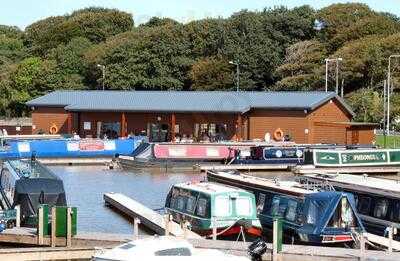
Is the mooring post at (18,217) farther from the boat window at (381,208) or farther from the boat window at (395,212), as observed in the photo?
the boat window at (395,212)

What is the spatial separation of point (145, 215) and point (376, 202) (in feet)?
25.8

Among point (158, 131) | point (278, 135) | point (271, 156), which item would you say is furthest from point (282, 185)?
point (158, 131)

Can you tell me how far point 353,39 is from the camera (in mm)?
95625

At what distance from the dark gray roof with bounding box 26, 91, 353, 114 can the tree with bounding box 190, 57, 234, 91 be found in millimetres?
24643

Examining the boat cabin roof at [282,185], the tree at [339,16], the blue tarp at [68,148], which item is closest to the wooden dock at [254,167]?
the blue tarp at [68,148]

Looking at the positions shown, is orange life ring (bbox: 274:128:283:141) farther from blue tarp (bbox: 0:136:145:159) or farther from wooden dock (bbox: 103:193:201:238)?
wooden dock (bbox: 103:193:201:238)

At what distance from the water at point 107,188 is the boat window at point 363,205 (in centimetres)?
774

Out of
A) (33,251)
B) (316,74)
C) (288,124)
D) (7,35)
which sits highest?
(7,35)

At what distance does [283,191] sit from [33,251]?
28.2ft

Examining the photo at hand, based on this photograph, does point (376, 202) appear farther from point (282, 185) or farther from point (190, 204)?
point (190, 204)

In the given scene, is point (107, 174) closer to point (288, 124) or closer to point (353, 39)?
point (288, 124)

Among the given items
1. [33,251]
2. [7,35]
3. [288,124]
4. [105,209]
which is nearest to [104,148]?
[288,124]

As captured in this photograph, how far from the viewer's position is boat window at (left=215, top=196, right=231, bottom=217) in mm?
24938

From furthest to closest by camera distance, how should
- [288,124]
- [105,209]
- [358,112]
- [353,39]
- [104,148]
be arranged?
[353,39], [358,112], [288,124], [104,148], [105,209]
